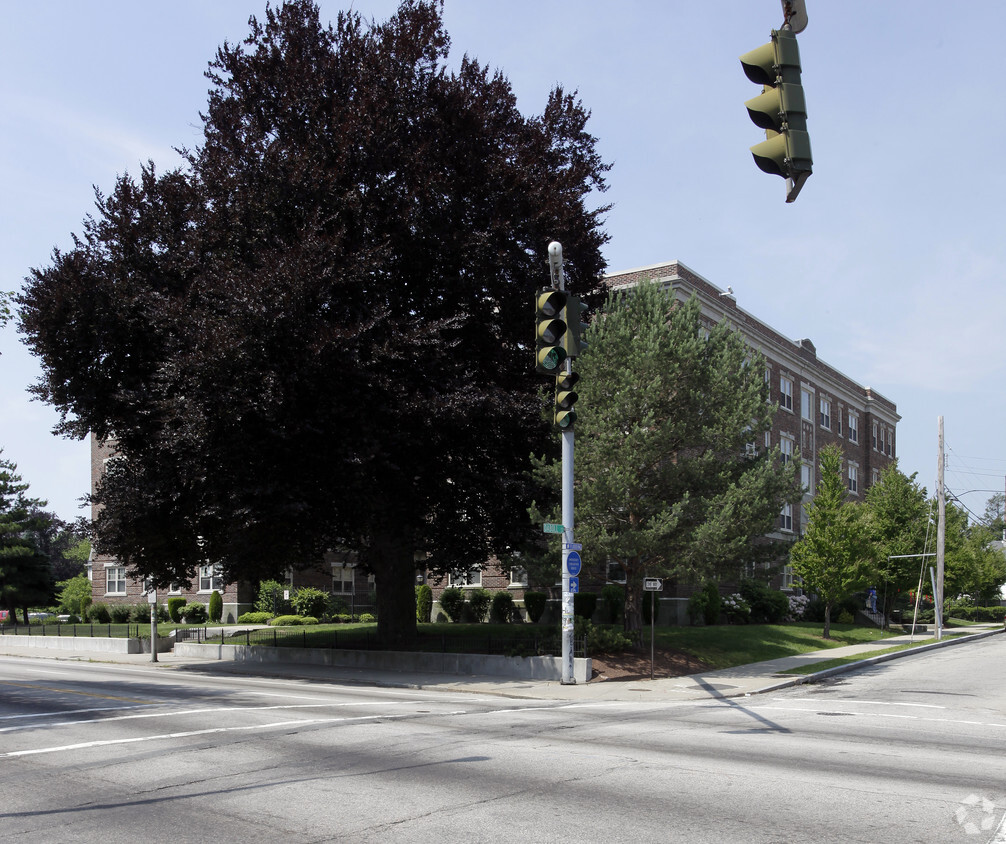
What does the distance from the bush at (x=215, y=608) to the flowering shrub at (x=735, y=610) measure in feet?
85.8

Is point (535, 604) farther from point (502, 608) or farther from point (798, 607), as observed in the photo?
point (798, 607)

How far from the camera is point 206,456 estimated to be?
74.9 ft

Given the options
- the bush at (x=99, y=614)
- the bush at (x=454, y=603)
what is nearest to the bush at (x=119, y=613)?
the bush at (x=99, y=614)

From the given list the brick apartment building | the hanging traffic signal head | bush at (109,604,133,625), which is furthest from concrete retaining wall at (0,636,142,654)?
the hanging traffic signal head

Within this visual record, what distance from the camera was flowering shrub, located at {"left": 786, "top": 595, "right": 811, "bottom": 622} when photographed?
4478 cm

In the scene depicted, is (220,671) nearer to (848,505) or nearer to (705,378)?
(705,378)

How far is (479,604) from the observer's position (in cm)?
4153

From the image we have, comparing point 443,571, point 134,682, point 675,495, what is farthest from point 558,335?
point 134,682

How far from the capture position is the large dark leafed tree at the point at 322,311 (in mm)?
22375

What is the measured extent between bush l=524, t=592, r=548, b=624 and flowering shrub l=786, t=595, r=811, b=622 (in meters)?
13.0

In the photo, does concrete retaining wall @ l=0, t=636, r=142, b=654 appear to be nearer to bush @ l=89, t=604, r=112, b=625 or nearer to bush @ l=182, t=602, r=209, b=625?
bush @ l=89, t=604, r=112, b=625

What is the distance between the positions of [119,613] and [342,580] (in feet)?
45.9

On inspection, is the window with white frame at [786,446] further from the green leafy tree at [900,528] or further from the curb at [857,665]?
the curb at [857,665]

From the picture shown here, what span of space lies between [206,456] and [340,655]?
8.09 m
